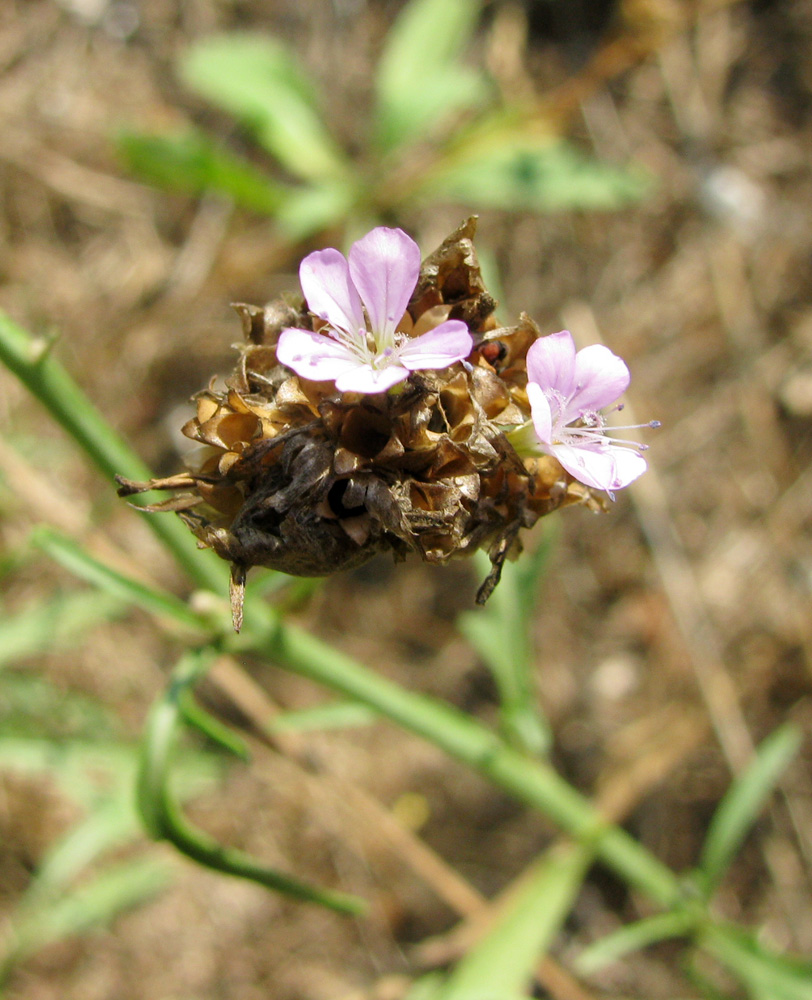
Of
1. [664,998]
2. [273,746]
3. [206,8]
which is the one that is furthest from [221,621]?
[206,8]

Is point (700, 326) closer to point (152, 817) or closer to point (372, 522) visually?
point (372, 522)

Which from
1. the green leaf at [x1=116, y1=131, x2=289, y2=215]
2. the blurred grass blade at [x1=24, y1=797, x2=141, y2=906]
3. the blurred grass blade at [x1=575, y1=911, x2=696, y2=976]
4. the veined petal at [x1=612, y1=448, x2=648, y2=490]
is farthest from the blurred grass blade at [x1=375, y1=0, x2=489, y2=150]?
the blurred grass blade at [x1=575, y1=911, x2=696, y2=976]

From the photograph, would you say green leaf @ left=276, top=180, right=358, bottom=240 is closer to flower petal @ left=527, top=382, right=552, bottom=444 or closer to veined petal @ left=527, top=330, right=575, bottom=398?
veined petal @ left=527, top=330, right=575, bottom=398

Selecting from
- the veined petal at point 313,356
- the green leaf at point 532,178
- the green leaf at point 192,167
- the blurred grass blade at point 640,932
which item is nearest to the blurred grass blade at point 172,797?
the veined petal at point 313,356

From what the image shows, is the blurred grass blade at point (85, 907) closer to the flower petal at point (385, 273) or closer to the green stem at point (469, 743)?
the green stem at point (469, 743)

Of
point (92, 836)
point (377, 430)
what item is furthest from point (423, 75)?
point (92, 836)

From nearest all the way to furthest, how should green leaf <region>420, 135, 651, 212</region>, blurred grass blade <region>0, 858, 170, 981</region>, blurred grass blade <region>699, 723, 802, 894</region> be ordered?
blurred grass blade <region>699, 723, 802, 894</region> < blurred grass blade <region>0, 858, 170, 981</region> < green leaf <region>420, 135, 651, 212</region>
